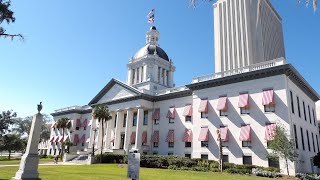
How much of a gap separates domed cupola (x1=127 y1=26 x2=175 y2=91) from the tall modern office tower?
13.5 metres

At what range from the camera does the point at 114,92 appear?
5809 centimetres

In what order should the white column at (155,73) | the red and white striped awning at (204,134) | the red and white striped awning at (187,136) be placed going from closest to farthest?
the red and white striped awning at (204,134) → the red and white striped awning at (187,136) → the white column at (155,73)

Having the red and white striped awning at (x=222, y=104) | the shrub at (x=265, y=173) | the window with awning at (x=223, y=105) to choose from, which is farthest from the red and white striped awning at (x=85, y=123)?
the shrub at (x=265, y=173)

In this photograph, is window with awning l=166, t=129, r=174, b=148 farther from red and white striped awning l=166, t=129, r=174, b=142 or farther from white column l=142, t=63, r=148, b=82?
white column l=142, t=63, r=148, b=82

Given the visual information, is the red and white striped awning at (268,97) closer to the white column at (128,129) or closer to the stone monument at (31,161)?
the white column at (128,129)

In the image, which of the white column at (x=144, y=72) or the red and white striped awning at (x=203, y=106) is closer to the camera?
the red and white striped awning at (x=203, y=106)

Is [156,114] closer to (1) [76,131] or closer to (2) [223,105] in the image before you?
(2) [223,105]

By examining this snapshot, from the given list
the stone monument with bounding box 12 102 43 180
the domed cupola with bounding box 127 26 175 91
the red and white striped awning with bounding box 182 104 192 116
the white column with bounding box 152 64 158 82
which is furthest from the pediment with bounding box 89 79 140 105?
the stone monument with bounding box 12 102 43 180

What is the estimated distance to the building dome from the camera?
64938 millimetres

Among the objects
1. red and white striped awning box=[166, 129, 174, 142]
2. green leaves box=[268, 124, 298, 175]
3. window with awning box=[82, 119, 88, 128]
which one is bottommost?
green leaves box=[268, 124, 298, 175]

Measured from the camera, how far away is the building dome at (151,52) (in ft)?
213

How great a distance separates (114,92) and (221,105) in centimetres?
2720

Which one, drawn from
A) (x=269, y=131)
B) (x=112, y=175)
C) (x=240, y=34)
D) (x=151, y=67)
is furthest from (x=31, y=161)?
(x=240, y=34)

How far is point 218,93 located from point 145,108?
16.9m
